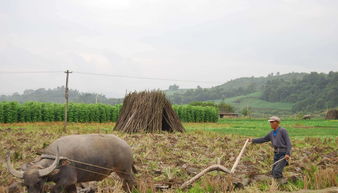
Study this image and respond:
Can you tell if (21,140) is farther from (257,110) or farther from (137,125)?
(257,110)

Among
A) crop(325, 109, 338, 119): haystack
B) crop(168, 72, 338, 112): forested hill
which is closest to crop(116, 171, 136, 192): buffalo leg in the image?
crop(325, 109, 338, 119): haystack

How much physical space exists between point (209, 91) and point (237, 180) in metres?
142

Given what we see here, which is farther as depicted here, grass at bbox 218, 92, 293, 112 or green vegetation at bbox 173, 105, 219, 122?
grass at bbox 218, 92, 293, 112

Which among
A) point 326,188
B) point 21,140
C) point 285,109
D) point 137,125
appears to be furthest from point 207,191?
point 285,109

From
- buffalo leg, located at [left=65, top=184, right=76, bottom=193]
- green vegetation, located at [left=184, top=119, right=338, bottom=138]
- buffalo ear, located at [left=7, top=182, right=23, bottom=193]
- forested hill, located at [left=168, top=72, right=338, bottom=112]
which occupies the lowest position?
green vegetation, located at [left=184, top=119, right=338, bottom=138]

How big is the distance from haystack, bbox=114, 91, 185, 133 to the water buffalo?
37.3 feet

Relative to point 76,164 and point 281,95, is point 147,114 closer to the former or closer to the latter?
point 76,164

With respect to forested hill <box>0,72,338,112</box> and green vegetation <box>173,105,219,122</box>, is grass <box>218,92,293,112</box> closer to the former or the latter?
forested hill <box>0,72,338,112</box>

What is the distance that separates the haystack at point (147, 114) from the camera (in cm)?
1792

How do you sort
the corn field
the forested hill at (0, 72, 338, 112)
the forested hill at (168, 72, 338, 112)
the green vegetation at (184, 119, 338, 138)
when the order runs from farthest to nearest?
the forested hill at (0, 72, 338, 112)
the forested hill at (168, 72, 338, 112)
the corn field
the green vegetation at (184, 119, 338, 138)

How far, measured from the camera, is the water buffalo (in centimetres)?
492

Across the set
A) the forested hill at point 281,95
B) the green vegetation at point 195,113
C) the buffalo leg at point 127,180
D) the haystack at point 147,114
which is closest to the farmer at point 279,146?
the buffalo leg at point 127,180

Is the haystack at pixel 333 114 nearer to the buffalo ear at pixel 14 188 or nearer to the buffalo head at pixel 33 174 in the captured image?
the buffalo ear at pixel 14 188

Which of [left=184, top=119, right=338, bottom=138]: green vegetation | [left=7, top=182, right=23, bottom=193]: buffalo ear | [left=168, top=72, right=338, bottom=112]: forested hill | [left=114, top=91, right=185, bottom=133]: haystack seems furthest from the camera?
[left=168, top=72, right=338, bottom=112]: forested hill
